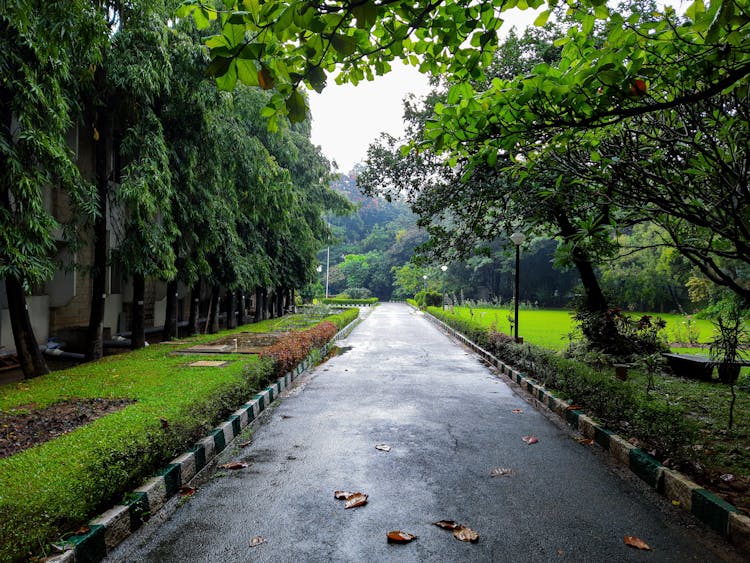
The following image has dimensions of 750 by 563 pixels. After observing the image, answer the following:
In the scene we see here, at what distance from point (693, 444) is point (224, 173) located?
12.0m

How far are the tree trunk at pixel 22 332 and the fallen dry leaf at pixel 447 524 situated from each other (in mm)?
6910

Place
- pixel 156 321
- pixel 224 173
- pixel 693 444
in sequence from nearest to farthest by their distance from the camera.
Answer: pixel 693 444, pixel 224 173, pixel 156 321

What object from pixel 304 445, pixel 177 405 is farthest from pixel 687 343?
pixel 177 405

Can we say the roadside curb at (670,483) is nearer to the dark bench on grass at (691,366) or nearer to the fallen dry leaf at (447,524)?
the fallen dry leaf at (447,524)

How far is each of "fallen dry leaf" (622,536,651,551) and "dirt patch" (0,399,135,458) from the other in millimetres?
4577

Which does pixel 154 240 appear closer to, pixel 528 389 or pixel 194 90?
pixel 194 90

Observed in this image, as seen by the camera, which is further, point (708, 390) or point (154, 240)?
point (154, 240)

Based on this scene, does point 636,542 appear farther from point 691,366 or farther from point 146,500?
point 691,366

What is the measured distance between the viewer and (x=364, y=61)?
3.14m

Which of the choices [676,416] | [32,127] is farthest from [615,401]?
[32,127]

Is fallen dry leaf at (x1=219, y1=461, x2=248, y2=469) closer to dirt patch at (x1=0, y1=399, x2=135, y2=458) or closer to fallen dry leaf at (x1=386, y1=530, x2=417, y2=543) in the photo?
dirt patch at (x1=0, y1=399, x2=135, y2=458)

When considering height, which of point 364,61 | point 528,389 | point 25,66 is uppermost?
point 25,66

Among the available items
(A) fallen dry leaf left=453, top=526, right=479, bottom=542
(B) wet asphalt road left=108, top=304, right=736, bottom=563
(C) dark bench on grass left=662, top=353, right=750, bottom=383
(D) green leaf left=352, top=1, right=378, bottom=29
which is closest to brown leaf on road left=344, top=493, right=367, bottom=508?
(B) wet asphalt road left=108, top=304, right=736, bottom=563

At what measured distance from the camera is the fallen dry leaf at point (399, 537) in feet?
9.37
